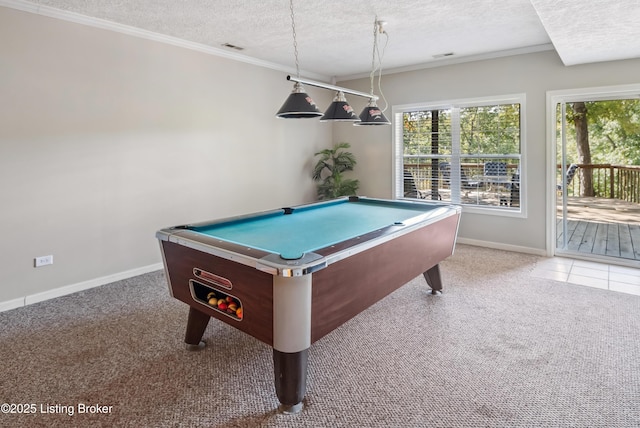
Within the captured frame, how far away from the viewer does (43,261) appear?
3.41 meters

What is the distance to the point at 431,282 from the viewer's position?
11.3 ft

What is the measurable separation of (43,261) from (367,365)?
3112 millimetres

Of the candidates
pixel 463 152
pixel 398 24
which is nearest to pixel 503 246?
pixel 463 152

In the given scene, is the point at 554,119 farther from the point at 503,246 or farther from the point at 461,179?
the point at 503,246

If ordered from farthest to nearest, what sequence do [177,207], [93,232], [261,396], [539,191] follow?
[539,191] → [177,207] → [93,232] → [261,396]

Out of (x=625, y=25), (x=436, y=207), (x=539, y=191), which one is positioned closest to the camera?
(x=625, y=25)

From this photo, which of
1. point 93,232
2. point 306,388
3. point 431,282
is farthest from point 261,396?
point 93,232

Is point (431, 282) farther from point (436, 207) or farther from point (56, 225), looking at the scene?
point (56, 225)

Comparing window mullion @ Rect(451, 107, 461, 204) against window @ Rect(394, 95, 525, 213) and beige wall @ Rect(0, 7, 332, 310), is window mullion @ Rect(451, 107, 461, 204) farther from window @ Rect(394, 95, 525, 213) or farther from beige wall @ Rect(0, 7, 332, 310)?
beige wall @ Rect(0, 7, 332, 310)

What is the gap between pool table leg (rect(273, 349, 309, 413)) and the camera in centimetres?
185

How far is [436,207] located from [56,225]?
357 centimetres

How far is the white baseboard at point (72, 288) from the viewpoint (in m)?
3.26

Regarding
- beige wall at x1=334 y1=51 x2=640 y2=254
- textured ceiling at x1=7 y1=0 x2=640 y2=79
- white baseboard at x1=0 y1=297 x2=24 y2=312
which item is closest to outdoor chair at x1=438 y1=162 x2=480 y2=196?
beige wall at x1=334 y1=51 x2=640 y2=254

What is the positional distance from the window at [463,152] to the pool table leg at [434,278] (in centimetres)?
222
